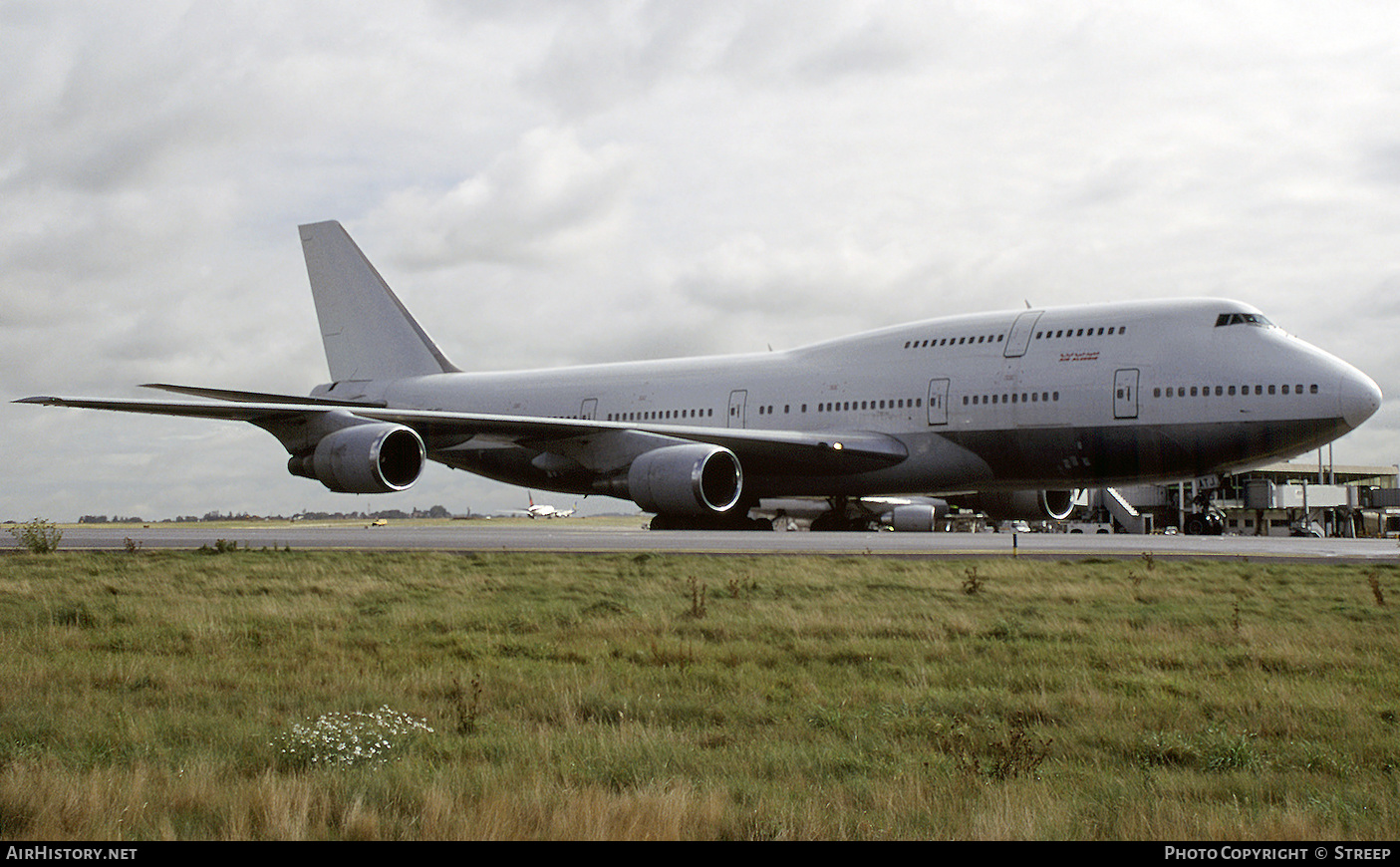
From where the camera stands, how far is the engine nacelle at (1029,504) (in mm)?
30203

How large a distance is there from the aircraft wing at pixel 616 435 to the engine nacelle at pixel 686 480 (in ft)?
3.95

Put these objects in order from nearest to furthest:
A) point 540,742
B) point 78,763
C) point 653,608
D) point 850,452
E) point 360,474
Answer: point 78,763 → point 540,742 → point 653,608 → point 360,474 → point 850,452

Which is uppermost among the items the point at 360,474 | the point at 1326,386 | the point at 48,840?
the point at 1326,386

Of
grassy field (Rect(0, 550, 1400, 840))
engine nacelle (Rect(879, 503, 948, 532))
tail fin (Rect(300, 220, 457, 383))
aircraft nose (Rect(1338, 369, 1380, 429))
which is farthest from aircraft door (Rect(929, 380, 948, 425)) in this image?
tail fin (Rect(300, 220, 457, 383))

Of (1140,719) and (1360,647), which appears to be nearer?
(1140,719)

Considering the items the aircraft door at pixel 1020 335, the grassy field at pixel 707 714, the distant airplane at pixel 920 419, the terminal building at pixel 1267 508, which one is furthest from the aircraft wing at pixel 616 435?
the terminal building at pixel 1267 508

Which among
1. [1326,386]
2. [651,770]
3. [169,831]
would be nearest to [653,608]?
[651,770]

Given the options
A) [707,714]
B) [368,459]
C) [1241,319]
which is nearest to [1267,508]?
[1241,319]

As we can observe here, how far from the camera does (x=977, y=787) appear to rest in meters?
5.06

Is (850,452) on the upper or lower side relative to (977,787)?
upper

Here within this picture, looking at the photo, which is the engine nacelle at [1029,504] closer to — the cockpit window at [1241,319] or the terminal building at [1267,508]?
the cockpit window at [1241,319]

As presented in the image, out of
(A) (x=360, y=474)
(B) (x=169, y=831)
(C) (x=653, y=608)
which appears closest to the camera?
(B) (x=169, y=831)
